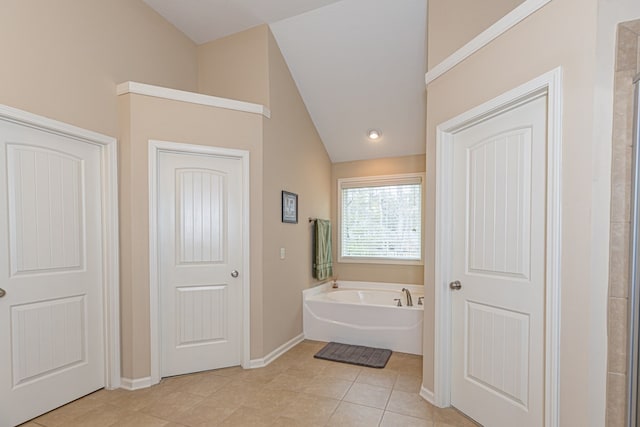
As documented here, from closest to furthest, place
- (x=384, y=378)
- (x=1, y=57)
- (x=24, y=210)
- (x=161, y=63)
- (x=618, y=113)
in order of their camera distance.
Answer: (x=618, y=113)
(x=1, y=57)
(x=24, y=210)
(x=384, y=378)
(x=161, y=63)

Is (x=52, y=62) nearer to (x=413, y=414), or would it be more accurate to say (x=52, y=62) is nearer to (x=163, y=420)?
(x=163, y=420)

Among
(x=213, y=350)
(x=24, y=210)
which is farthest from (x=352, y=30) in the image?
(x=213, y=350)

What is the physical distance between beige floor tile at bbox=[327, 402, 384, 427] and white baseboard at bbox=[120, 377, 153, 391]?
1.53 m

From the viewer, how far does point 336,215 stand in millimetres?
4715

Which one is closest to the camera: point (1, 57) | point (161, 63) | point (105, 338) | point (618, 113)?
point (618, 113)

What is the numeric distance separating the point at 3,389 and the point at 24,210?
1.10m

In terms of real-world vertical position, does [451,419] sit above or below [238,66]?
below

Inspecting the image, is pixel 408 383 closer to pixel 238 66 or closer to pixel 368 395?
pixel 368 395

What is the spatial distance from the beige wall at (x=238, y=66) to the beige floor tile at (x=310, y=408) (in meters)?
2.60

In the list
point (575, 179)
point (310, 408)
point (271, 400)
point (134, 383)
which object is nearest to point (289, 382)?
point (271, 400)

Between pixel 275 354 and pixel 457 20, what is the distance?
3.32 metres

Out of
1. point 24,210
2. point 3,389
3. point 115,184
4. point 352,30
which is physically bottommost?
point 3,389

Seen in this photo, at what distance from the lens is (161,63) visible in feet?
10.1

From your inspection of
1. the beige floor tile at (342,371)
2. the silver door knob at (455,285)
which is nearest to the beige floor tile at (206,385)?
the beige floor tile at (342,371)
